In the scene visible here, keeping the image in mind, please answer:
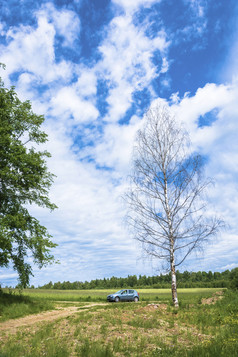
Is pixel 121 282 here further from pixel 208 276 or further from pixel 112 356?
pixel 112 356

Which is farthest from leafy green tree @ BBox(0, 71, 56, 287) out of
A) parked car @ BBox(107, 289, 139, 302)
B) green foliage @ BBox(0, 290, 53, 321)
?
parked car @ BBox(107, 289, 139, 302)

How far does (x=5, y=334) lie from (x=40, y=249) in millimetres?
7160

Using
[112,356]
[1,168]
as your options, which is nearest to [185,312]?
[112,356]

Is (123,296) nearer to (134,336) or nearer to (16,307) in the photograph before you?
(16,307)

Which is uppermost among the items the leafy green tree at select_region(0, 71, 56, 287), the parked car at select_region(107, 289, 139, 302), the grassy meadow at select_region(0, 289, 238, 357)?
the leafy green tree at select_region(0, 71, 56, 287)

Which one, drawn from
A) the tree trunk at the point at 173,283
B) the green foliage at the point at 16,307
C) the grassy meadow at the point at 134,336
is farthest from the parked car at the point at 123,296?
the grassy meadow at the point at 134,336

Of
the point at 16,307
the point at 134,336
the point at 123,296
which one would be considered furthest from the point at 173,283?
the point at 123,296

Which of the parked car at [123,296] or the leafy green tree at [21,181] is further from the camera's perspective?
the parked car at [123,296]

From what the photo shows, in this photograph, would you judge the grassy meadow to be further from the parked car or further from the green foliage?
the parked car

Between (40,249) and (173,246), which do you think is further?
(40,249)

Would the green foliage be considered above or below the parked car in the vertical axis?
above

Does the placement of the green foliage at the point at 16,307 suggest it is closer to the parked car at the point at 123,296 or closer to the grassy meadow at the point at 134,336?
the grassy meadow at the point at 134,336

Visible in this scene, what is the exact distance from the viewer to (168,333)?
10.5m

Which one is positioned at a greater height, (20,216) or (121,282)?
(20,216)
